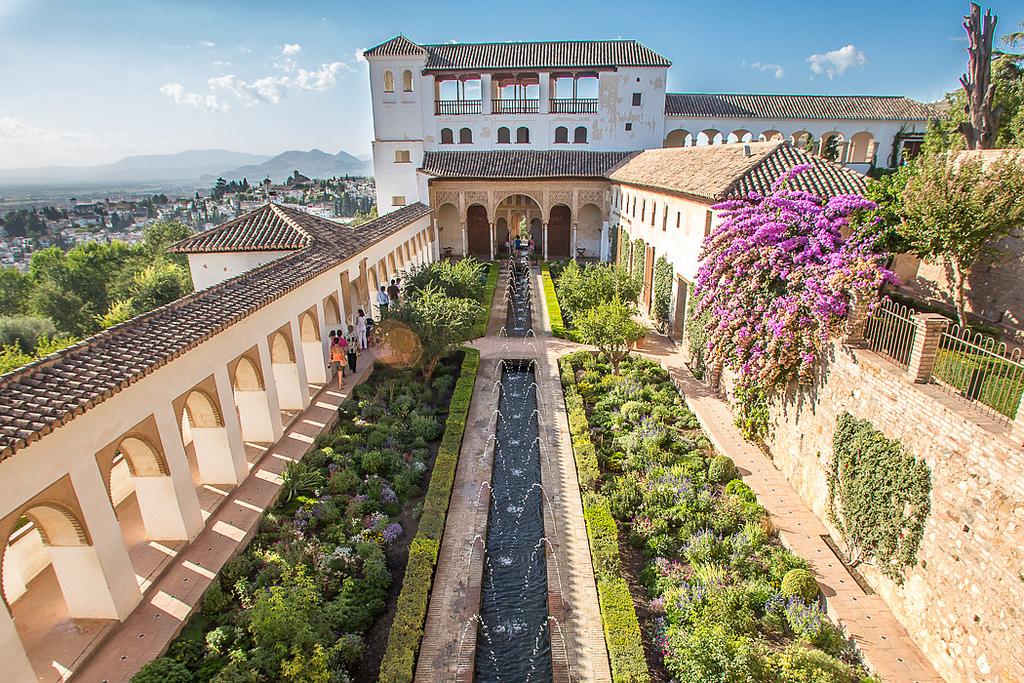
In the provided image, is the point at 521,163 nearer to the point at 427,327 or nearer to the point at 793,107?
the point at 793,107

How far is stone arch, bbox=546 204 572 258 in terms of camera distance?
117 feet

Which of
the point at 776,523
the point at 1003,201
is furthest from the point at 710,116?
the point at 776,523

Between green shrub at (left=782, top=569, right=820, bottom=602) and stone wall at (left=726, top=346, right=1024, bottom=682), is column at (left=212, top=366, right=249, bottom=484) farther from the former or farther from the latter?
stone wall at (left=726, top=346, right=1024, bottom=682)

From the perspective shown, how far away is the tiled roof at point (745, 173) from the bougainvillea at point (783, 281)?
1604 millimetres

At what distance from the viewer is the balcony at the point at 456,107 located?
112ft

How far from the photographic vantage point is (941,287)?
1332 cm

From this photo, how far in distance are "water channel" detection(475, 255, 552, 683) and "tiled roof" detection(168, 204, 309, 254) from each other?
7971 mm

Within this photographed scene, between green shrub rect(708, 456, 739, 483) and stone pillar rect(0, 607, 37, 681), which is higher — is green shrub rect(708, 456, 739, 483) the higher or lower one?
the lower one

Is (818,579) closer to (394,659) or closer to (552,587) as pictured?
(552,587)

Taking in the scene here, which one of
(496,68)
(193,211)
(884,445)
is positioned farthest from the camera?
(193,211)

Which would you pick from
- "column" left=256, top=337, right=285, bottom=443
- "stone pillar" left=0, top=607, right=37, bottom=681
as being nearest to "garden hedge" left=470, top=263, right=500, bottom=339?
"column" left=256, top=337, right=285, bottom=443

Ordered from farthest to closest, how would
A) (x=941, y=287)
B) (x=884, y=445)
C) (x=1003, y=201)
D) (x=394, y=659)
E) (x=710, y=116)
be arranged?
(x=710, y=116) → (x=941, y=287) → (x=1003, y=201) → (x=884, y=445) → (x=394, y=659)

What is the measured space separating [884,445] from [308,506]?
934 centimetres

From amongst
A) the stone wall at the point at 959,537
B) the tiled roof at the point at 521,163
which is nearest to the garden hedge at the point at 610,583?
the stone wall at the point at 959,537
